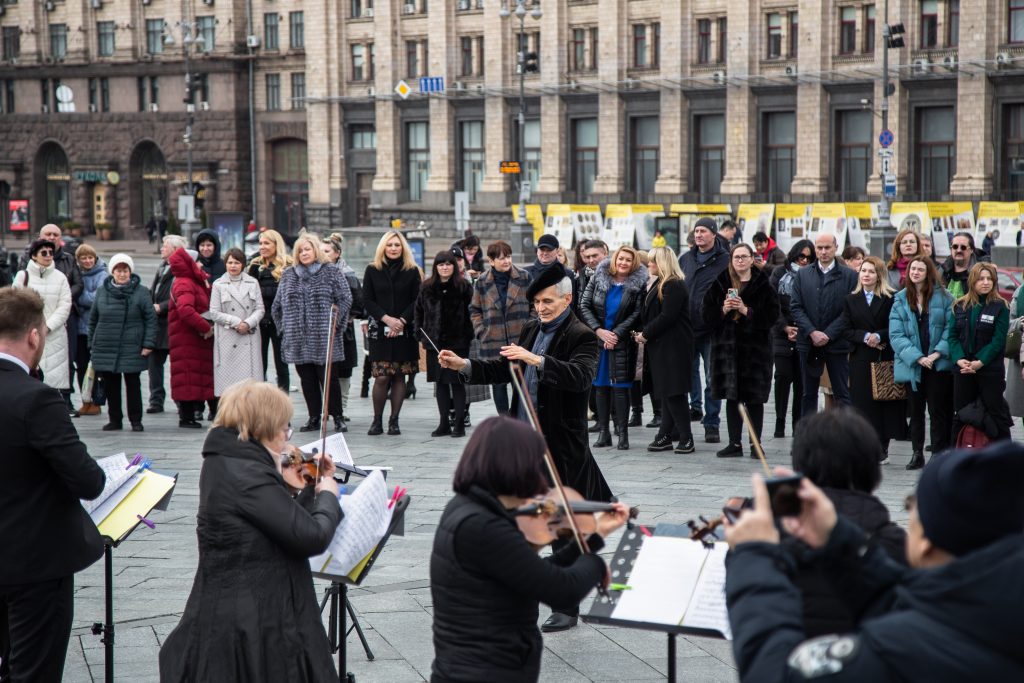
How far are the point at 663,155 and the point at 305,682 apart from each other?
48.8 meters

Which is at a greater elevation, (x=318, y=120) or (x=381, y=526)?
(x=318, y=120)

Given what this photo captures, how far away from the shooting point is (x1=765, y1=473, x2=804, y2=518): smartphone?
292cm

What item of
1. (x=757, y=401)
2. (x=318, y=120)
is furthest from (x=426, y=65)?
(x=757, y=401)

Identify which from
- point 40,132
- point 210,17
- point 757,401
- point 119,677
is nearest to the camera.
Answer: point 119,677

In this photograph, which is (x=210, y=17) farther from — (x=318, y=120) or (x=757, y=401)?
(x=757, y=401)

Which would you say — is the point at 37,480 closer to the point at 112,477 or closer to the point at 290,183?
the point at 112,477

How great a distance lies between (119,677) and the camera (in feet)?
20.1

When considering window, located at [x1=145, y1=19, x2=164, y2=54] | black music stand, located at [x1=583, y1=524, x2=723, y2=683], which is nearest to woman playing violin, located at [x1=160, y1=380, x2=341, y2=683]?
black music stand, located at [x1=583, y1=524, x2=723, y2=683]

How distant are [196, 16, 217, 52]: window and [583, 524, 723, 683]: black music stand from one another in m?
64.9

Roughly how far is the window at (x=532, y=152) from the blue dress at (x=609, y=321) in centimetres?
4441

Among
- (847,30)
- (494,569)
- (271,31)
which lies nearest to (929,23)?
(847,30)

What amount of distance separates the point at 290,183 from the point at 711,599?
63788 millimetres

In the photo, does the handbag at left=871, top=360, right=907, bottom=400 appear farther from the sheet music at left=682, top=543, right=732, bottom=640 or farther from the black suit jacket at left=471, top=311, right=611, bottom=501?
the sheet music at left=682, top=543, right=732, bottom=640

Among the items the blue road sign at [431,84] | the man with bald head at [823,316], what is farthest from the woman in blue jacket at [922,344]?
the blue road sign at [431,84]
